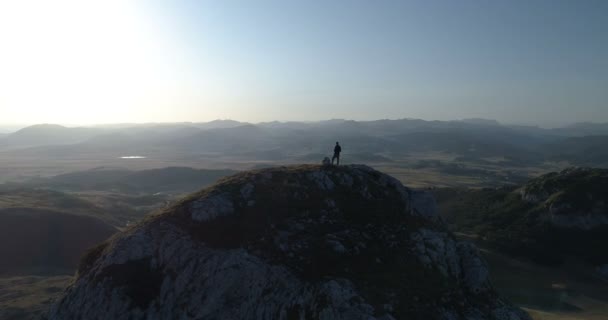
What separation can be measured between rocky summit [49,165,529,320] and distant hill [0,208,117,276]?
138 feet

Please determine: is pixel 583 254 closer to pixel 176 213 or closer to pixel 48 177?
pixel 176 213

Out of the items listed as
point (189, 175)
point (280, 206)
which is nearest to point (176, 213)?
point (280, 206)

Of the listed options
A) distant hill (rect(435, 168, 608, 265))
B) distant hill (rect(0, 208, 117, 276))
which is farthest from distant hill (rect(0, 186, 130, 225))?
distant hill (rect(435, 168, 608, 265))

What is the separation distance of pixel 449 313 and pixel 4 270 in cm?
6237

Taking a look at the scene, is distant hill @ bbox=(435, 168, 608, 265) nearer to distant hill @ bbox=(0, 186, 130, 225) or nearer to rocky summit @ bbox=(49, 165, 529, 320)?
rocky summit @ bbox=(49, 165, 529, 320)

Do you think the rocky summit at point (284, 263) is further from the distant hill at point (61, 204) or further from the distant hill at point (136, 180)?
the distant hill at point (136, 180)

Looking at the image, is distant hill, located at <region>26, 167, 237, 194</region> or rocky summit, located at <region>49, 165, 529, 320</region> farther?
distant hill, located at <region>26, 167, 237, 194</region>

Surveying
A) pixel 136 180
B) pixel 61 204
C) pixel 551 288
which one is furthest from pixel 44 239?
pixel 136 180

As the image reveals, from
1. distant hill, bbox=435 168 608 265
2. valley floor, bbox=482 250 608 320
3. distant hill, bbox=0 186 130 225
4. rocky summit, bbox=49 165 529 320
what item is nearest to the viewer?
rocky summit, bbox=49 165 529 320

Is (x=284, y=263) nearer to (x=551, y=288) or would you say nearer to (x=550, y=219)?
(x=551, y=288)

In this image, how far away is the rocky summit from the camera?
19797 millimetres

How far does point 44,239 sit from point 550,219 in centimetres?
7944

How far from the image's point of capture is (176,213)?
82.8ft

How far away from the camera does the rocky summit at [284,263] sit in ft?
65.0
